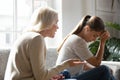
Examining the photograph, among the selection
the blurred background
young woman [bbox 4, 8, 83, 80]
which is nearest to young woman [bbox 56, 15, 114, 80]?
young woman [bbox 4, 8, 83, 80]

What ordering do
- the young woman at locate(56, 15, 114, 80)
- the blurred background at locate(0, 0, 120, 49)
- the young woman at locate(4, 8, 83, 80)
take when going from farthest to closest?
1. the blurred background at locate(0, 0, 120, 49)
2. the young woman at locate(56, 15, 114, 80)
3. the young woman at locate(4, 8, 83, 80)

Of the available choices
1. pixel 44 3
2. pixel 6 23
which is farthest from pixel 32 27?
pixel 44 3

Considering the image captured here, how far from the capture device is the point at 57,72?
5.85 feet

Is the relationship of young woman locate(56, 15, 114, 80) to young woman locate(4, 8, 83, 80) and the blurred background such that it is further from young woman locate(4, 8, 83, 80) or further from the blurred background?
the blurred background

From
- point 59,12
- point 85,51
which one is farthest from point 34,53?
point 59,12

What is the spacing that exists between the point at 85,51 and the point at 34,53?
1.79 feet

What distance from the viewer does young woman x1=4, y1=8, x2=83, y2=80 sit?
1685mm

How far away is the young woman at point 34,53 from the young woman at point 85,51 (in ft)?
0.81

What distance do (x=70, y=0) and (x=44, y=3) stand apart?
12.7 inches

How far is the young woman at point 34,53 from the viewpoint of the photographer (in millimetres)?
1685

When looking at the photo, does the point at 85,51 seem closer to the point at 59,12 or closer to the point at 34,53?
the point at 34,53

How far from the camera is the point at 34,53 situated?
1677 mm

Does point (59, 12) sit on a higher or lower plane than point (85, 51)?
higher

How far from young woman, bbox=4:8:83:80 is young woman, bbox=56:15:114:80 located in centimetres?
25
